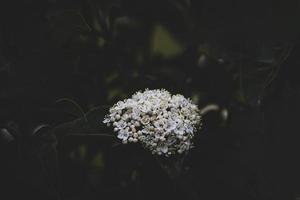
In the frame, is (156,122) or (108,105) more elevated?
(108,105)

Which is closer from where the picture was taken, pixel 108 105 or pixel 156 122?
pixel 156 122

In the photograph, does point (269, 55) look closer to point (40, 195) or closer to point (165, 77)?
point (165, 77)

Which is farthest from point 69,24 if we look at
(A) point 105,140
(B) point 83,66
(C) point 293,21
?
(C) point 293,21

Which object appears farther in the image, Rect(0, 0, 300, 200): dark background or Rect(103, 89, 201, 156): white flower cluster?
Rect(0, 0, 300, 200): dark background

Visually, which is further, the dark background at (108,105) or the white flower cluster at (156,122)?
the dark background at (108,105)
